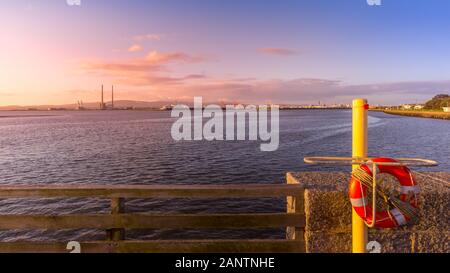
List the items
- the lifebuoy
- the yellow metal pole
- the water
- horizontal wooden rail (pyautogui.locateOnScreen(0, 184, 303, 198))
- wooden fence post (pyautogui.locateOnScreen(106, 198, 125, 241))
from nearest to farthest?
the lifebuoy
the yellow metal pole
horizontal wooden rail (pyautogui.locateOnScreen(0, 184, 303, 198))
wooden fence post (pyautogui.locateOnScreen(106, 198, 125, 241))
the water

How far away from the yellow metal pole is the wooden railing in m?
0.59

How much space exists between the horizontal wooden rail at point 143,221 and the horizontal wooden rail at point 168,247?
224 mm

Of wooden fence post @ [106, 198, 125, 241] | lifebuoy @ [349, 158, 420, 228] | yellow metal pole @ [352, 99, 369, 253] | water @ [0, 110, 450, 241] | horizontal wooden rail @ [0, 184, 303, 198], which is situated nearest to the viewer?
lifebuoy @ [349, 158, 420, 228]

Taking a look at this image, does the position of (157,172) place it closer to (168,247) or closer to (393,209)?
(168,247)

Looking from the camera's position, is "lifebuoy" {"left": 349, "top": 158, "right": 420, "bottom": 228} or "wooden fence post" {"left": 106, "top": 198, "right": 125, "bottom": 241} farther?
"wooden fence post" {"left": 106, "top": 198, "right": 125, "bottom": 241}

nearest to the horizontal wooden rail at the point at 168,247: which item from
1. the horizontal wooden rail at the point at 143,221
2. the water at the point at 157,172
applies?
the horizontal wooden rail at the point at 143,221

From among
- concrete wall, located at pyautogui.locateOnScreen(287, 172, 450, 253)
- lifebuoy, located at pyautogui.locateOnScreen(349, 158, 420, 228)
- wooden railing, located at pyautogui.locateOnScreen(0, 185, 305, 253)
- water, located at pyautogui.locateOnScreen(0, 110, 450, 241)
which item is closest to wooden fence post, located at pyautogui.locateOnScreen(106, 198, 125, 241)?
wooden railing, located at pyautogui.locateOnScreen(0, 185, 305, 253)

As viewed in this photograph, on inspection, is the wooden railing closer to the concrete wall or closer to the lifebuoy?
the concrete wall

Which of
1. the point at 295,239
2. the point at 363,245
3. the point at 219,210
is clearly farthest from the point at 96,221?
the point at 219,210

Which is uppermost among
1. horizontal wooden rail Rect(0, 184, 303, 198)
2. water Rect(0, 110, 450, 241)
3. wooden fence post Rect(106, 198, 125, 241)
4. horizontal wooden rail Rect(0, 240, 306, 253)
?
horizontal wooden rail Rect(0, 184, 303, 198)

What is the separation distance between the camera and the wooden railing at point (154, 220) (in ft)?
12.2

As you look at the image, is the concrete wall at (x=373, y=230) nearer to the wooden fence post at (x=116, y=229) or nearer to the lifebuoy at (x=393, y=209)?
the lifebuoy at (x=393, y=209)

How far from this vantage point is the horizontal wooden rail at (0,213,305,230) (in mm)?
3766

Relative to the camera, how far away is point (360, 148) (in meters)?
3.62
